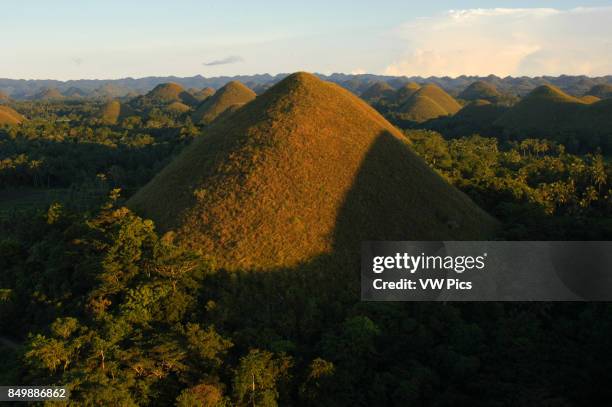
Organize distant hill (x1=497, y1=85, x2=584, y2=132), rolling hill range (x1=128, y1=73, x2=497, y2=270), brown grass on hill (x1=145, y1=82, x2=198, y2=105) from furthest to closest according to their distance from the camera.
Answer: brown grass on hill (x1=145, y1=82, x2=198, y2=105) < distant hill (x1=497, y1=85, x2=584, y2=132) < rolling hill range (x1=128, y1=73, x2=497, y2=270)

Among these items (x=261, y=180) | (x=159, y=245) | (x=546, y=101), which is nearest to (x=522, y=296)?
(x=261, y=180)

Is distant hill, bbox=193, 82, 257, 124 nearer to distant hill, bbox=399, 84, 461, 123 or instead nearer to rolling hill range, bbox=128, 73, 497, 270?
distant hill, bbox=399, 84, 461, 123

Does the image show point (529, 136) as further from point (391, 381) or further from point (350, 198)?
point (391, 381)

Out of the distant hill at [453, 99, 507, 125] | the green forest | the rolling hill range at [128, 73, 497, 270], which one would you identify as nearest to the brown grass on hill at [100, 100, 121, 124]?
the distant hill at [453, 99, 507, 125]

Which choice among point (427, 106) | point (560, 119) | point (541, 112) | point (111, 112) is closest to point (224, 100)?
point (111, 112)

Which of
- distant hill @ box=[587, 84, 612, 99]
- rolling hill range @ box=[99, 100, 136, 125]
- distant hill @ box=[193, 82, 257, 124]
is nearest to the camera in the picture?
distant hill @ box=[193, 82, 257, 124]
